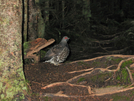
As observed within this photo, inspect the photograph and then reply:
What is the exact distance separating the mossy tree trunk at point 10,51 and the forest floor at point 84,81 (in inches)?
24.3

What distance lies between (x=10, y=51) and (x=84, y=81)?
297cm

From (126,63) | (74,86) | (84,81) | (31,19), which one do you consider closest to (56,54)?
(31,19)

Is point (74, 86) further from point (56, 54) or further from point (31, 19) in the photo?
point (31, 19)

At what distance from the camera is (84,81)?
633cm

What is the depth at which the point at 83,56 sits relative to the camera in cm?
1091

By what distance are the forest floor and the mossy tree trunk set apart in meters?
0.62

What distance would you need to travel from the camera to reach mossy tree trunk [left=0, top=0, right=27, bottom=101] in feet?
14.9

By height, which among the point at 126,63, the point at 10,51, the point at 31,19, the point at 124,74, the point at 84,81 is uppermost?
the point at 31,19

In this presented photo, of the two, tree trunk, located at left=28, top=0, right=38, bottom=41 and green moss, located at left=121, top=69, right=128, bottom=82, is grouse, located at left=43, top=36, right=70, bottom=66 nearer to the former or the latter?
tree trunk, located at left=28, top=0, right=38, bottom=41

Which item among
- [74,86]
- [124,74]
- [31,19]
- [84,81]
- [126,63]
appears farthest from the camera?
[31,19]

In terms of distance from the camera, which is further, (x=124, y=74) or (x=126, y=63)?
(x=126, y=63)

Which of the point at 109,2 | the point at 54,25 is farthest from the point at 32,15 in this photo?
the point at 109,2

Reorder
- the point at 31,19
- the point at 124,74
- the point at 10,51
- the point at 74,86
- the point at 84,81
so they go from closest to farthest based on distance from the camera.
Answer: the point at 10,51 < the point at 74,86 < the point at 84,81 < the point at 124,74 < the point at 31,19

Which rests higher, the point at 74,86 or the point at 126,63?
the point at 126,63
